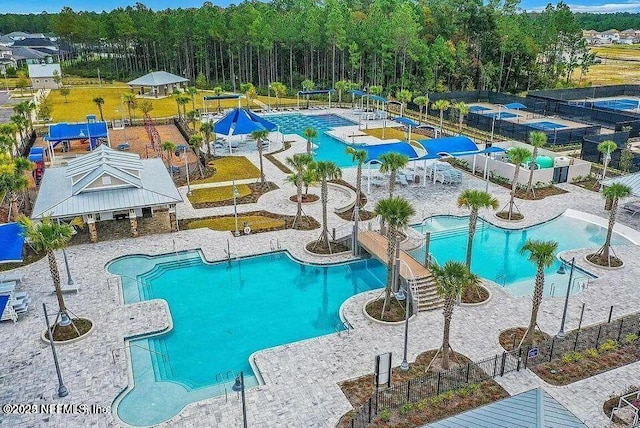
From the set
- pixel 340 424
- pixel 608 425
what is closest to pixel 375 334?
pixel 340 424

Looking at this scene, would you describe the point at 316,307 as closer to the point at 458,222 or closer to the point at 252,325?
the point at 252,325

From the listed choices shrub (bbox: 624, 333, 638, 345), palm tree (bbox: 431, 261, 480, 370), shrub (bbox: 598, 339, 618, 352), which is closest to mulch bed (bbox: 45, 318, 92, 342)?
palm tree (bbox: 431, 261, 480, 370)

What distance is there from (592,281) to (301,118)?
4759 centimetres

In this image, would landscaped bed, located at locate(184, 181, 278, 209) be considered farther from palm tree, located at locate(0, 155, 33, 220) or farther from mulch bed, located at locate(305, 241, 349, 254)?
palm tree, located at locate(0, 155, 33, 220)

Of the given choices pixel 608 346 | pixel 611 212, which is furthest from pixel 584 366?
pixel 611 212

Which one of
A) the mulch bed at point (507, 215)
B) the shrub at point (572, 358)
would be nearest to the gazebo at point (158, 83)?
the mulch bed at point (507, 215)

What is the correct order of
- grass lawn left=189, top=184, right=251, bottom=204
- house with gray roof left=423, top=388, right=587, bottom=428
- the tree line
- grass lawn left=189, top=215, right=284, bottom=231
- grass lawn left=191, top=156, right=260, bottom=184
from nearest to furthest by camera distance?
house with gray roof left=423, top=388, right=587, bottom=428 < grass lawn left=189, top=215, right=284, bottom=231 < grass lawn left=189, top=184, right=251, bottom=204 < grass lawn left=191, top=156, right=260, bottom=184 < the tree line

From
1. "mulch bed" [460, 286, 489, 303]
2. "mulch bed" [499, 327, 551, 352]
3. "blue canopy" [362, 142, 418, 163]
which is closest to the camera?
"mulch bed" [499, 327, 551, 352]

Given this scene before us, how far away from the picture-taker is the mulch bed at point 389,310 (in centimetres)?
2269

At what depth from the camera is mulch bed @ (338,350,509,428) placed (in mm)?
16672

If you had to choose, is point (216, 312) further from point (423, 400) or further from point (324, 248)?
point (423, 400)

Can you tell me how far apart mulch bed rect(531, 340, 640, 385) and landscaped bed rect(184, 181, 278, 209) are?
75.2ft

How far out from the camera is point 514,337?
21.4m

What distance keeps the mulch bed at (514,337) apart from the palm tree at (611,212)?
8677 millimetres
